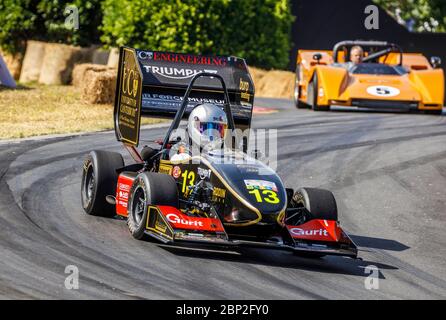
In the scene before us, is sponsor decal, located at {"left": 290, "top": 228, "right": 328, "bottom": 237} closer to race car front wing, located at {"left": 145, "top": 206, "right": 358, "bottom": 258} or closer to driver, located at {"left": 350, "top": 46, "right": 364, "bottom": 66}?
race car front wing, located at {"left": 145, "top": 206, "right": 358, "bottom": 258}

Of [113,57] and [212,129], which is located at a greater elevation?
[212,129]

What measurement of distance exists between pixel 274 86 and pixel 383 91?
733 cm

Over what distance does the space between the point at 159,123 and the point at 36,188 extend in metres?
8.42

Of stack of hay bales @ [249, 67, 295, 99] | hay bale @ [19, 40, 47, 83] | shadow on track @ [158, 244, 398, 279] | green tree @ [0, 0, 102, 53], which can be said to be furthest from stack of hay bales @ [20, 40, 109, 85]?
shadow on track @ [158, 244, 398, 279]

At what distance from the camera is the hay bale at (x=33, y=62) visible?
97.3 feet

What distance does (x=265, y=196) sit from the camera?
10.2 meters

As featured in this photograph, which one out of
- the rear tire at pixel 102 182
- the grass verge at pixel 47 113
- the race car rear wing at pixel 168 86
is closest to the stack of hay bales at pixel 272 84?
the grass verge at pixel 47 113

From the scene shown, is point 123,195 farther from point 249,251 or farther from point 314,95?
point 314,95

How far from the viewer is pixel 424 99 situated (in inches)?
925

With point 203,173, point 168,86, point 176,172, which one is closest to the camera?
point 203,173

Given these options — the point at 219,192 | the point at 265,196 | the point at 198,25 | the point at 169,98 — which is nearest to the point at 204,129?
the point at 219,192

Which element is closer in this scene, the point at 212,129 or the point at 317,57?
the point at 212,129

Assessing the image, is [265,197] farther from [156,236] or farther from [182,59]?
[182,59]

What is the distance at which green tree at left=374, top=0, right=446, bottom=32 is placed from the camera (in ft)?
121
